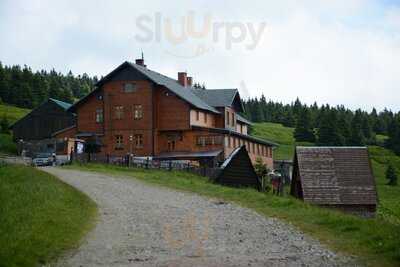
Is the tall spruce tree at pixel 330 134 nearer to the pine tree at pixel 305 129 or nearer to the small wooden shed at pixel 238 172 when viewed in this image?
the pine tree at pixel 305 129

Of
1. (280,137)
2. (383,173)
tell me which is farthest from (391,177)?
(280,137)

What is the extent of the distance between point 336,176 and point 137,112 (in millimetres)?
27591

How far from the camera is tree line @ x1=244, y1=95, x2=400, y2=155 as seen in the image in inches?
4732

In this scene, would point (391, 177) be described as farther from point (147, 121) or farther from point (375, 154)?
point (147, 121)

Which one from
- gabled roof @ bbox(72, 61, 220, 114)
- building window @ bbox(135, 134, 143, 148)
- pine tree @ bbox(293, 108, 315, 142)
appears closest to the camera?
gabled roof @ bbox(72, 61, 220, 114)

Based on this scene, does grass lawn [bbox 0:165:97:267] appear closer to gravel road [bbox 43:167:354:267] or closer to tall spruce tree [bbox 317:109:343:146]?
gravel road [bbox 43:167:354:267]

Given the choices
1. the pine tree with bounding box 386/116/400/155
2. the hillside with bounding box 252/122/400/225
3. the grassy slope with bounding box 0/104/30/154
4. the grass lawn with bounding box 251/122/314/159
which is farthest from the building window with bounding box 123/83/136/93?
the pine tree with bounding box 386/116/400/155

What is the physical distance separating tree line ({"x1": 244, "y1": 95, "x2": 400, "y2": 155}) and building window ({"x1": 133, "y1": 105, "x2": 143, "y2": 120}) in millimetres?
63832

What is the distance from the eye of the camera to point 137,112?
61250 mm

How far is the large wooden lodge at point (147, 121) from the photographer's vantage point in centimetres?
6022

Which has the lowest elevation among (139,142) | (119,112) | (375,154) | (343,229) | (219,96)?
(343,229)

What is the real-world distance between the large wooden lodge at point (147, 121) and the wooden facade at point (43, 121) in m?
26.1

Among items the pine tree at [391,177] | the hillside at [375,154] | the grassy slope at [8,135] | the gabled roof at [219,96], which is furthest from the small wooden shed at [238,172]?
the pine tree at [391,177]

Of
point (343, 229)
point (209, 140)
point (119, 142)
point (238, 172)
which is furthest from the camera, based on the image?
point (119, 142)
